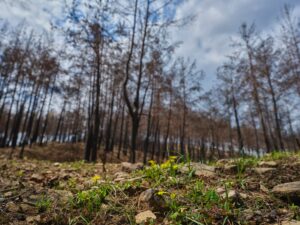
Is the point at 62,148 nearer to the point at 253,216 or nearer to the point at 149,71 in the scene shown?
the point at 149,71

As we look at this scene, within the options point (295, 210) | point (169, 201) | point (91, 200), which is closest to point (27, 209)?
point (91, 200)

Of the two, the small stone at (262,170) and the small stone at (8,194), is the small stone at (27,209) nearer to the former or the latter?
the small stone at (8,194)

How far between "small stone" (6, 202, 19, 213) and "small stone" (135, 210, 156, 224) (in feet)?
4.46

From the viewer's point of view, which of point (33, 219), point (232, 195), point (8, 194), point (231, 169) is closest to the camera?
point (33, 219)

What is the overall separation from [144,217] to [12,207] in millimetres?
1507

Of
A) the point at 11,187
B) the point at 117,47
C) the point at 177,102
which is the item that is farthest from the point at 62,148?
the point at 11,187

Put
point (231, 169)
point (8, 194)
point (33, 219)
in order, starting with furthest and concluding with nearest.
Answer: point (231, 169)
point (8, 194)
point (33, 219)

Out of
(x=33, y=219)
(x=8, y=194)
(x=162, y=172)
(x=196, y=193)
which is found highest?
(x=162, y=172)

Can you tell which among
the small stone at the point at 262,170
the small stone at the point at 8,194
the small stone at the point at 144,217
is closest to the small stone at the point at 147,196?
the small stone at the point at 144,217

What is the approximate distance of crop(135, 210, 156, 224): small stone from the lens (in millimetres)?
2053

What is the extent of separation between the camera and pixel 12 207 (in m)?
2.38

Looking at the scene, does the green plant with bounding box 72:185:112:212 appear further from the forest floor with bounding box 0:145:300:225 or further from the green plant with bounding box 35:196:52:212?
the green plant with bounding box 35:196:52:212

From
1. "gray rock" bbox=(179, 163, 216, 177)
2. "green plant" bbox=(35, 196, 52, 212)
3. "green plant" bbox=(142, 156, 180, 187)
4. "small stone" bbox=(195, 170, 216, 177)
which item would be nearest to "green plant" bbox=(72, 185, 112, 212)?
"green plant" bbox=(35, 196, 52, 212)

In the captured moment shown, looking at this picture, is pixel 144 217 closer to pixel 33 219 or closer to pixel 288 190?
pixel 33 219
